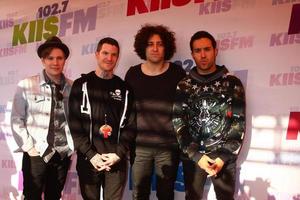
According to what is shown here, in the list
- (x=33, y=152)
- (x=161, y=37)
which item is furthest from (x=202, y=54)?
(x=33, y=152)

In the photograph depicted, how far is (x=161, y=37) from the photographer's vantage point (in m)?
2.73

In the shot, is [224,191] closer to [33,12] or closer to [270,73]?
[270,73]

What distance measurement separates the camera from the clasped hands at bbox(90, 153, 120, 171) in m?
2.51

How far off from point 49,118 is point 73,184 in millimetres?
811

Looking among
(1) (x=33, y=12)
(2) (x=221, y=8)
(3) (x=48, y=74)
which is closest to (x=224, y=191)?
(2) (x=221, y=8)

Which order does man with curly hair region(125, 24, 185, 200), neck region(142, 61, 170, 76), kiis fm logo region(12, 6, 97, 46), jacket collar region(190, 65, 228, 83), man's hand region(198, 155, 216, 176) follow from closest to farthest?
man's hand region(198, 155, 216, 176) → jacket collar region(190, 65, 228, 83) → man with curly hair region(125, 24, 185, 200) → neck region(142, 61, 170, 76) → kiis fm logo region(12, 6, 97, 46)

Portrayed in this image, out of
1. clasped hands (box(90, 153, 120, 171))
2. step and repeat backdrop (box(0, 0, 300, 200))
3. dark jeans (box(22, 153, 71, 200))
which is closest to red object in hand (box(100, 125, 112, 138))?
clasped hands (box(90, 153, 120, 171))

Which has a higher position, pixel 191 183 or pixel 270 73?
pixel 270 73

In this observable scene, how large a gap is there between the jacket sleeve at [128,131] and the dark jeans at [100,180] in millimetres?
83

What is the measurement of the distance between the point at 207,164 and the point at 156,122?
0.49m

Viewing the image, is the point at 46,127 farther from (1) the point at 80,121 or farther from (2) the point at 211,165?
(2) the point at 211,165

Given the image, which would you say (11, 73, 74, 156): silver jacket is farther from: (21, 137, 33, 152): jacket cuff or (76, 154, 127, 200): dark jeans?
(76, 154, 127, 200): dark jeans

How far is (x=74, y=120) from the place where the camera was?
2.62 metres

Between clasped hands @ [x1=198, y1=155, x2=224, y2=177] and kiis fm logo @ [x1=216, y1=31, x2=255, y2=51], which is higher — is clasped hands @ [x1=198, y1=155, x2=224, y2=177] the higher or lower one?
the lower one
